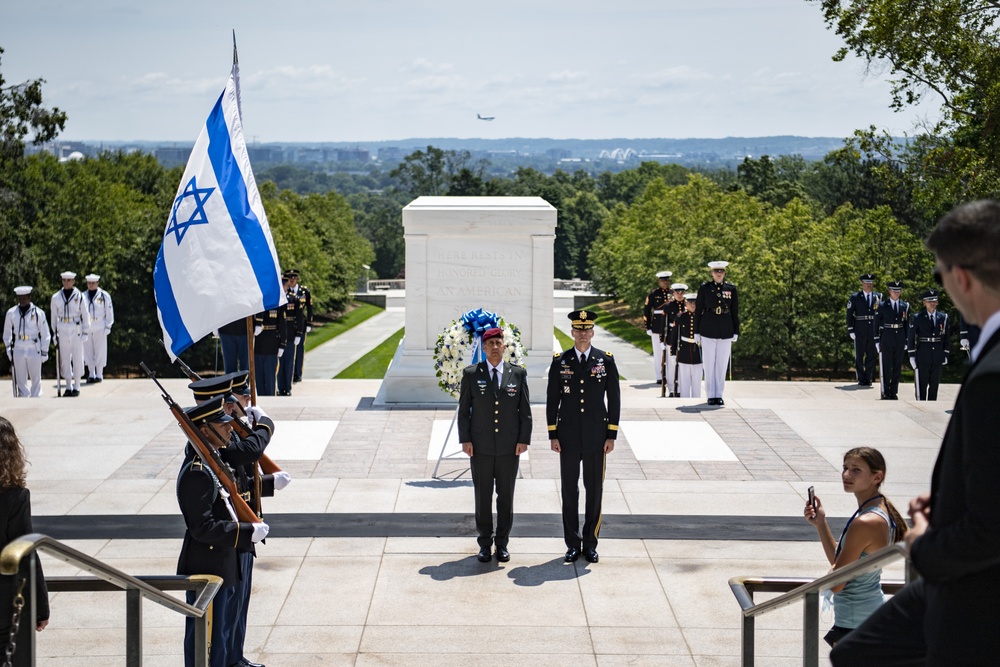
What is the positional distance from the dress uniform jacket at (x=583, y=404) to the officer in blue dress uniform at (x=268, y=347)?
314 inches

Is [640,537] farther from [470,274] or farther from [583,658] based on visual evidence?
[470,274]

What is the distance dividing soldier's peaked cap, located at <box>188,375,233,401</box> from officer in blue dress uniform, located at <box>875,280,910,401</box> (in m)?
11.5

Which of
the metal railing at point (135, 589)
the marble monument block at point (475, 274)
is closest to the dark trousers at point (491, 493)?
the metal railing at point (135, 589)

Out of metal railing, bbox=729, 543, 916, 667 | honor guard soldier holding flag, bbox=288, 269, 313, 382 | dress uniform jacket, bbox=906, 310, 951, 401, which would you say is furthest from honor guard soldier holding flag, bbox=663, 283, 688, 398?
metal railing, bbox=729, 543, 916, 667

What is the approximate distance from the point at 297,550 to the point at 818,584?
5.17 m

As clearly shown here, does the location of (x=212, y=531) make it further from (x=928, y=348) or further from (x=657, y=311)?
(x=928, y=348)

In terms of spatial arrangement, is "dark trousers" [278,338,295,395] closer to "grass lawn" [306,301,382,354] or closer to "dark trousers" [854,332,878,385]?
"dark trousers" [854,332,878,385]

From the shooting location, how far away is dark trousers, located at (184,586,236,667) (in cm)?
570

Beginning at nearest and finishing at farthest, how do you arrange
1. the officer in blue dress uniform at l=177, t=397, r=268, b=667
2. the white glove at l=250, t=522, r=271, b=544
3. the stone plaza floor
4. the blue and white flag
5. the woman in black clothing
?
1. the woman in black clothing
2. the officer in blue dress uniform at l=177, t=397, r=268, b=667
3. the white glove at l=250, t=522, r=271, b=544
4. the stone plaza floor
5. the blue and white flag

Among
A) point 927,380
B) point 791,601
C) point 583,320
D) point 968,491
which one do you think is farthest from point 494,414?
point 927,380

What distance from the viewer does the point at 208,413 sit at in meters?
5.91

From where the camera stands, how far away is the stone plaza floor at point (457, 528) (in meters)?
6.95

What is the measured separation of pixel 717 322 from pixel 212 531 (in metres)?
10.8

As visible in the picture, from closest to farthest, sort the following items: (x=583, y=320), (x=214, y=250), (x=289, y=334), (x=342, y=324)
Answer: (x=214, y=250) → (x=583, y=320) → (x=289, y=334) → (x=342, y=324)
